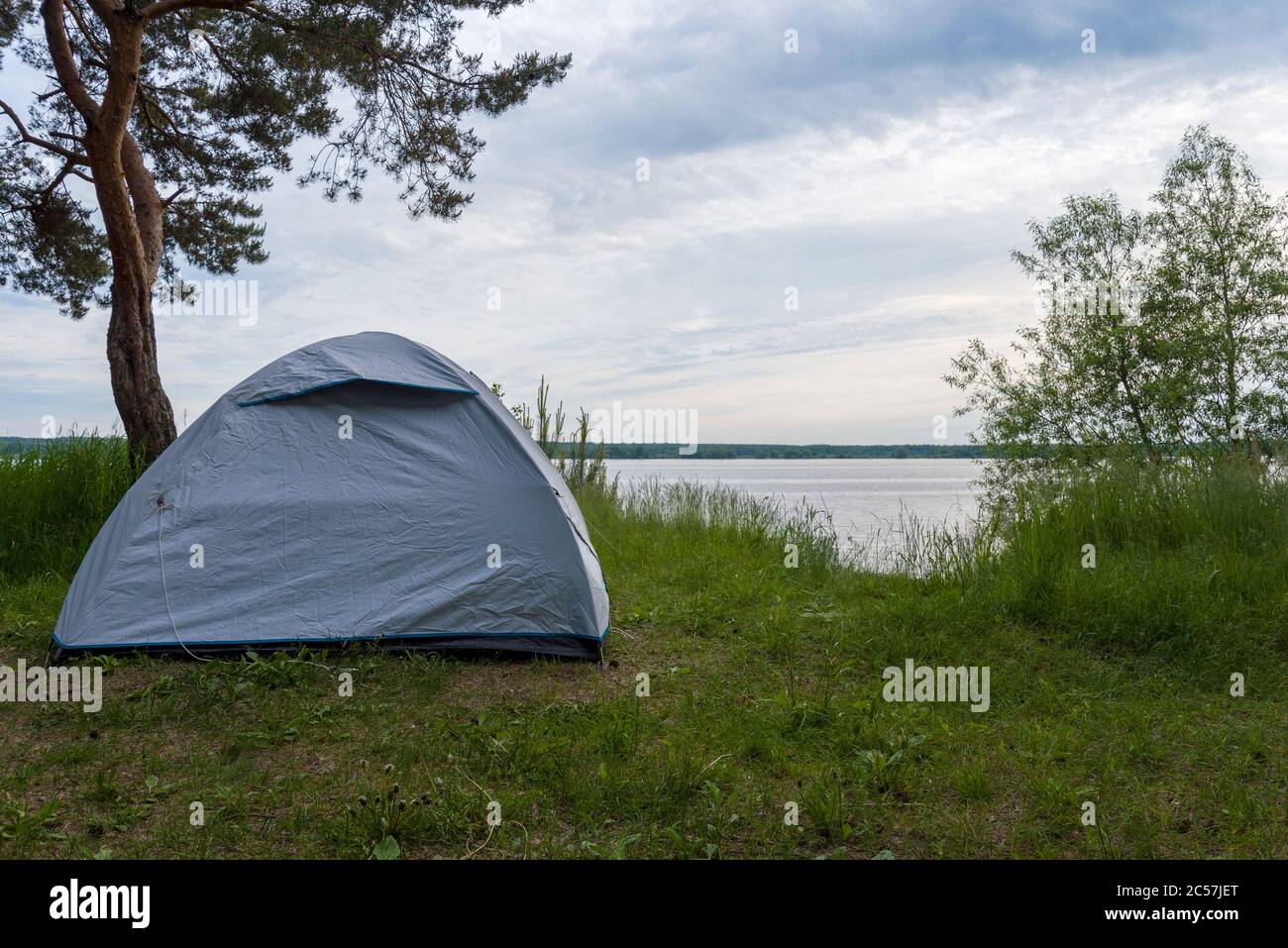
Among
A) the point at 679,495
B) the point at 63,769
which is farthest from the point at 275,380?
the point at 679,495

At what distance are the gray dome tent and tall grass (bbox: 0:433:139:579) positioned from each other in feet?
7.56

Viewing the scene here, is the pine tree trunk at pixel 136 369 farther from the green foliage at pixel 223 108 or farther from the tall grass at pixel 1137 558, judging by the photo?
the tall grass at pixel 1137 558

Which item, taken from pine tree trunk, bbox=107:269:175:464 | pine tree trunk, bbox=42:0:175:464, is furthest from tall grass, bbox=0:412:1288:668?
pine tree trunk, bbox=42:0:175:464

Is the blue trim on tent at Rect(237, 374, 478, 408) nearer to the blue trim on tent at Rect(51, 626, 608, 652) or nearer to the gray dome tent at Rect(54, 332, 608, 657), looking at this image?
the gray dome tent at Rect(54, 332, 608, 657)

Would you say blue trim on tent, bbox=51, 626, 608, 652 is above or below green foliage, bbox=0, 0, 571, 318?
below

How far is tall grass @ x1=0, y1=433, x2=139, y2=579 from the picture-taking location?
260 inches

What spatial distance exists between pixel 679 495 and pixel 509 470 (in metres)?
5.25
